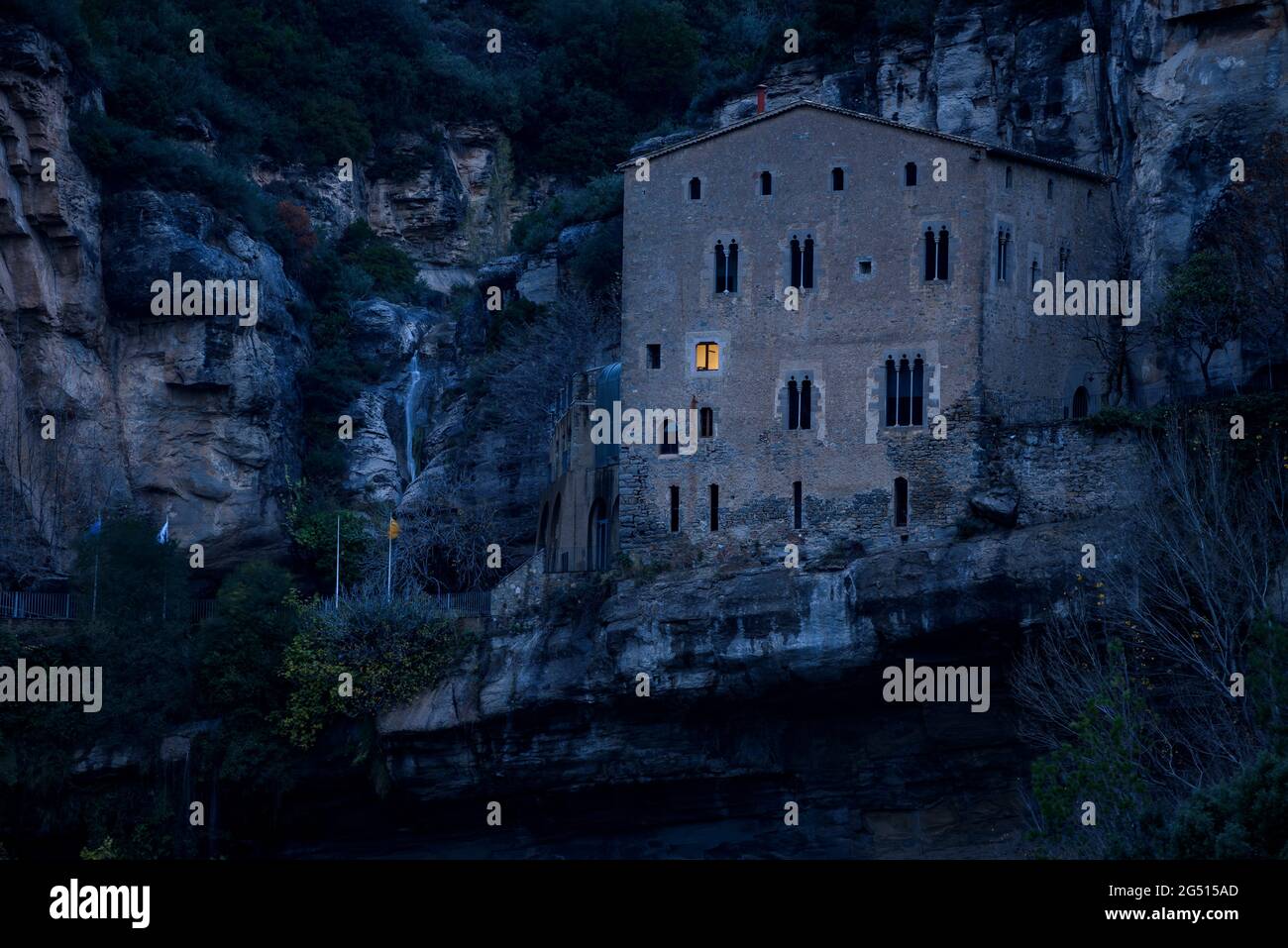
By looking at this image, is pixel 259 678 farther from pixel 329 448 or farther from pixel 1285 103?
pixel 1285 103

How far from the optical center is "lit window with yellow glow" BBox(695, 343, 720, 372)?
5803cm

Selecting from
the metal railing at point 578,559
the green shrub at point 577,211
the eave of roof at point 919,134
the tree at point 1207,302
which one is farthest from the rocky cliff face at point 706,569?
the tree at point 1207,302

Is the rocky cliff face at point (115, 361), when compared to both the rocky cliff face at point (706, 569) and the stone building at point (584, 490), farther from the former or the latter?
the stone building at point (584, 490)

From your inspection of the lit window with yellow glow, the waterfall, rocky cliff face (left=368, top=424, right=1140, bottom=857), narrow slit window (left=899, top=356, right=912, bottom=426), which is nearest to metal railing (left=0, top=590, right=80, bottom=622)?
rocky cliff face (left=368, top=424, right=1140, bottom=857)

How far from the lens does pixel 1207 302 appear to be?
55.2 meters

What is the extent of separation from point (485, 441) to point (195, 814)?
16987 millimetres

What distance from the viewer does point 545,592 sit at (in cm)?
5925

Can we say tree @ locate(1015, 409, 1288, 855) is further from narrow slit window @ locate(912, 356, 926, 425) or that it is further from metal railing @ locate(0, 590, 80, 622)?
metal railing @ locate(0, 590, 80, 622)

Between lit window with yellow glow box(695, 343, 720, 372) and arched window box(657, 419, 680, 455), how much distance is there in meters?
1.72

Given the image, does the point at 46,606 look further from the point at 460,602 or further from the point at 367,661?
the point at 460,602

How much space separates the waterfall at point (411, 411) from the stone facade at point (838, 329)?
2112cm

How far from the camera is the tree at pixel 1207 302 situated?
5506 centimetres

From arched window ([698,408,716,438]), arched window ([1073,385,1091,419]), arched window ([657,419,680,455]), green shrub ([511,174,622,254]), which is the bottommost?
arched window ([657,419,680,455])

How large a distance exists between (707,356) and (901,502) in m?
6.51
